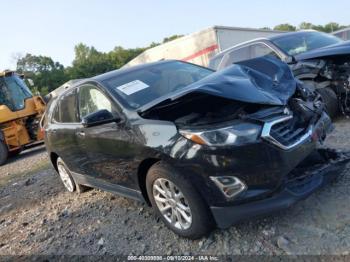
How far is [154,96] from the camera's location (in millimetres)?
4312

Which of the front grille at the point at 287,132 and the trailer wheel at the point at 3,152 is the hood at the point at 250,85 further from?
the trailer wheel at the point at 3,152

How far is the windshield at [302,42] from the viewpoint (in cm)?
735

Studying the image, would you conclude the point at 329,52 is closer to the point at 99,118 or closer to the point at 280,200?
the point at 280,200

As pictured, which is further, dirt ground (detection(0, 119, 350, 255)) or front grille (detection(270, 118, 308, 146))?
dirt ground (detection(0, 119, 350, 255))

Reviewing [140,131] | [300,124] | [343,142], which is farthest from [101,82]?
[343,142]

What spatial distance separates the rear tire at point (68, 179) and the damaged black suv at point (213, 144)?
1567 mm

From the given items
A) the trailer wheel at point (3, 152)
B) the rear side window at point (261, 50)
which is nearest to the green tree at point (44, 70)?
the trailer wheel at point (3, 152)

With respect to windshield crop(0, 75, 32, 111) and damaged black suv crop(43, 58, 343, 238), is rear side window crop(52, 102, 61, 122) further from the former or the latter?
windshield crop(0, 75, 32, 111)

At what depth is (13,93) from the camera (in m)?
13.1

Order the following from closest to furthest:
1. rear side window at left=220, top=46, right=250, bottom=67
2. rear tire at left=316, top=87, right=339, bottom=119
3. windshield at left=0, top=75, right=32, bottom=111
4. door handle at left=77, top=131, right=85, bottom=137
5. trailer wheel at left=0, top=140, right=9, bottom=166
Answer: door handle at left=77, top=131, right=85, bottom=137 < rear tire at left=316, top=87, right=339, bottom=119 < rear side window at left=220, top=46, right=250, bottom=67 < trailer wheel at left=0, top=140, right=9, bottom=166 < windshield at left=0, top=75, right=32, bottom=111

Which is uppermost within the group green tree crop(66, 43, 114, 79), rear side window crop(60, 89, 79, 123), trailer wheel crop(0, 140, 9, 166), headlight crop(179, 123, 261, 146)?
rear side window crop(60, 89, 79, 123)

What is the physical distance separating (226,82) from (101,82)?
1.63 meters

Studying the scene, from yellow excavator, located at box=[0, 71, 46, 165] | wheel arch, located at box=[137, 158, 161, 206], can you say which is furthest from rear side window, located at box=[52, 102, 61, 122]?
yellow excavator, located at box=[0, 71, 46, 165]

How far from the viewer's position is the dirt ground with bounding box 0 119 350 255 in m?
3.37
